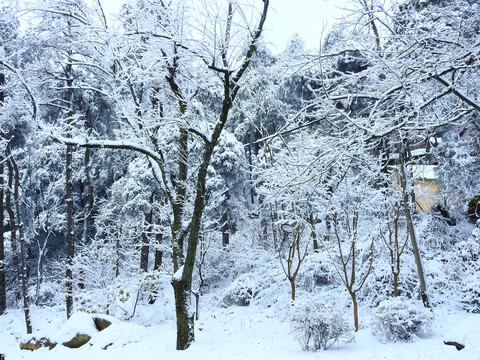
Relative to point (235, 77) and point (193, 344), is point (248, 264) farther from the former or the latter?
point (235, 77)

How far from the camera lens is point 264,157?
28.3 ft

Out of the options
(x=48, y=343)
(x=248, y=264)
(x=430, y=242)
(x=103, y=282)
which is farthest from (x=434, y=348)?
(x=103, y=282)

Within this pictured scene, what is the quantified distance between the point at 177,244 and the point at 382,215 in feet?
21.4

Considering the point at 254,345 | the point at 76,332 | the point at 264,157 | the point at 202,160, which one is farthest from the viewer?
the point at 264,157

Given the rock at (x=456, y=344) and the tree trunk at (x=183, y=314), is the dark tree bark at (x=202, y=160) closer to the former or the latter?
the tree trunk at (x=183, y=314)

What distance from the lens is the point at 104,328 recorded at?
780 centimetres

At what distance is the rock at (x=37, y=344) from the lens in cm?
732

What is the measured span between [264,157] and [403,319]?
4.80m

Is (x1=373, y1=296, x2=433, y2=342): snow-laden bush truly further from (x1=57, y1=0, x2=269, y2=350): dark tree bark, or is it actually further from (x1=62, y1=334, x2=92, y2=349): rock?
(x1=62, y1=334, x2=92, y2=349): rock

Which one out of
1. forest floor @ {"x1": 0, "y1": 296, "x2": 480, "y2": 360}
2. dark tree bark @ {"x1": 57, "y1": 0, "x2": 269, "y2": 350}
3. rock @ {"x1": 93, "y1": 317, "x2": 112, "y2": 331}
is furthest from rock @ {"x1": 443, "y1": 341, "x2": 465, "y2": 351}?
rock @ {"x1": 93, "y1": 317, "x2": 112, "y2": 331}

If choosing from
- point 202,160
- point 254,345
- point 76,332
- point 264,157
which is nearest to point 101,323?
point 76,332

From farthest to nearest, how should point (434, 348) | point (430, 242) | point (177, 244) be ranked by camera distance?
point (430, 242) → point (177, 244) → point (434, 348)

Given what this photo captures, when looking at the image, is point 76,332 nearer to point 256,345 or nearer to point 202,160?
point 256,345

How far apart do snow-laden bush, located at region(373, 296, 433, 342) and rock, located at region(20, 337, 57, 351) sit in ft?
23.5
